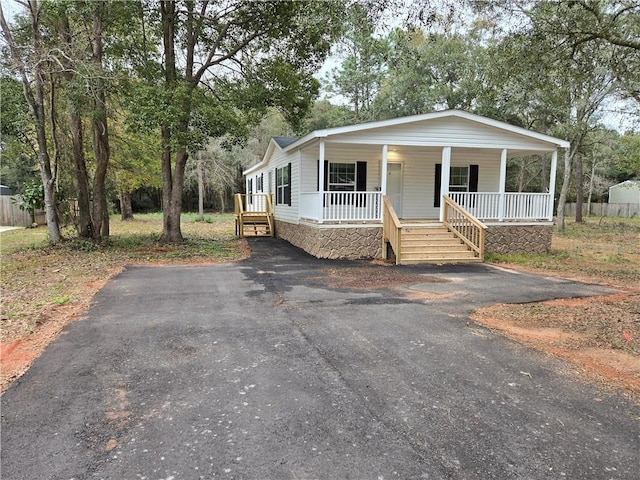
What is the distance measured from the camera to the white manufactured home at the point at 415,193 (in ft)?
36.1

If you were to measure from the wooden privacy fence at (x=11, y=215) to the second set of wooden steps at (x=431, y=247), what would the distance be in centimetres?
1876

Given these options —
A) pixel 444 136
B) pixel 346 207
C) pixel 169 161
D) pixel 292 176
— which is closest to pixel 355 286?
pixel 346 207

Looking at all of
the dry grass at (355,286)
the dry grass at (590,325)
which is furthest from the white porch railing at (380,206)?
the dry grass at (590,325)

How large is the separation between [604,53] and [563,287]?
17.3 ft

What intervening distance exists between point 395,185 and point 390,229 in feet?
11.7

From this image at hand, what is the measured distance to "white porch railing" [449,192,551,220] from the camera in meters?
12.2

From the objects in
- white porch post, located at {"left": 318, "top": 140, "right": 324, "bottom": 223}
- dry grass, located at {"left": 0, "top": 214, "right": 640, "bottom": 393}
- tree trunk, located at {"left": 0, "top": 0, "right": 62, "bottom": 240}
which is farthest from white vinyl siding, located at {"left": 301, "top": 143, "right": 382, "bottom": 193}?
tree trunk, located at {"left": 0, "top": 0, "right": 62, "bottom": 240}

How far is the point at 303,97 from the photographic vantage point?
13.5 m

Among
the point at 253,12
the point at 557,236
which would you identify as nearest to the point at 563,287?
the point at 253,12

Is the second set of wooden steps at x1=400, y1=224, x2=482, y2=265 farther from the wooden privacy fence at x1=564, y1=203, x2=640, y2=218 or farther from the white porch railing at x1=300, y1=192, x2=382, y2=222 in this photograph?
the wooden privacy fence at x1=564, y1=203, x2=640, y2=218

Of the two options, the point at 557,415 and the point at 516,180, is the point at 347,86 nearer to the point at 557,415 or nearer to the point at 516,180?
the point at 516,180

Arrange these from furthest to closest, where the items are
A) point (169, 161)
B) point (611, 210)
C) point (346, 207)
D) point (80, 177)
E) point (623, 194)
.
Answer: point (623, 194) → point (611, 210) → point (169, 161) → point (80, 177) → point (346, 207)

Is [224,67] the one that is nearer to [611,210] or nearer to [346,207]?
[346,207]

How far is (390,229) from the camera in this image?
10789 millimetres
